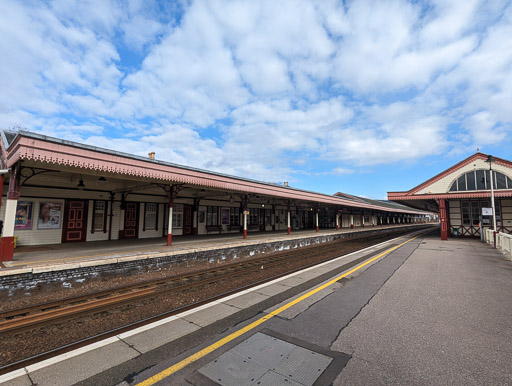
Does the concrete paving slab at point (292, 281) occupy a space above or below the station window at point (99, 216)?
below

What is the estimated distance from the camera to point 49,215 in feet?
45.4

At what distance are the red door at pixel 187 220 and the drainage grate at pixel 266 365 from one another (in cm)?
1778

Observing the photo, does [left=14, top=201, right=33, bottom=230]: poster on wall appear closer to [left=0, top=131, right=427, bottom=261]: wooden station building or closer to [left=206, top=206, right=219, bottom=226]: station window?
[left=0, top=131, right=427, bottom=261]: wooden station building

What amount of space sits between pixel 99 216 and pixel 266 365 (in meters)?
16.6

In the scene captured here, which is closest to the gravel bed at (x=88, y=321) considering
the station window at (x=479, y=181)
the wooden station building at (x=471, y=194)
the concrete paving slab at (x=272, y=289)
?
the concrete paving slab at (x=272, y=289)

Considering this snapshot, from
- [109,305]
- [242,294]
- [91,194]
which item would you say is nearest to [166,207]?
[91,194]

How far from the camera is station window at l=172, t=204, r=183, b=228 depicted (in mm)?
19812

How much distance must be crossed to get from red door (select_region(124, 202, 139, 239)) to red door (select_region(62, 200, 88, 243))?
97.2 inches

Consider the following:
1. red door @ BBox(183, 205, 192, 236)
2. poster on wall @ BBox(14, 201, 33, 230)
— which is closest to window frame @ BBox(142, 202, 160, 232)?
red door @ BBox(183, 205, 192, 236)

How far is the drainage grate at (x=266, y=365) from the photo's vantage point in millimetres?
2941

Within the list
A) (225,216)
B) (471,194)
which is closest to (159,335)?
(225,216)

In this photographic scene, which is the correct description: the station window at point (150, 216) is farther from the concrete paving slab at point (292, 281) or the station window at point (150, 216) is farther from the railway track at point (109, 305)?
the concrete paving slab at point (292, 281)

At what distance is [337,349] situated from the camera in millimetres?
3625

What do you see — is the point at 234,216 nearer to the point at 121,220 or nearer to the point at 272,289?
the point at 121,220
